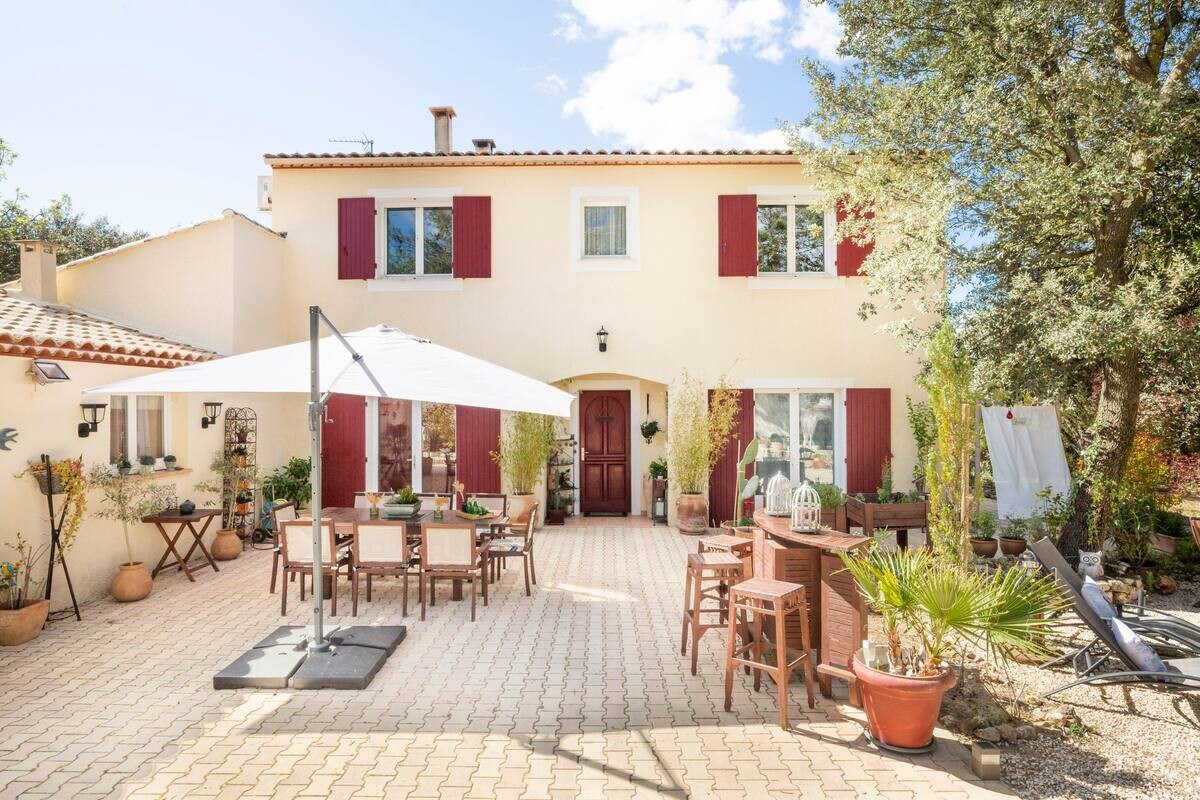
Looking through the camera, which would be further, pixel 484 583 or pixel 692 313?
pixel 692 313

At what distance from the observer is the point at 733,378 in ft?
34.7

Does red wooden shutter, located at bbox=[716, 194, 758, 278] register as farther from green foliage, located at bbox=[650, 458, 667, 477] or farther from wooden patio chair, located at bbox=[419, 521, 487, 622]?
wooden patio chair, located at bbox=[419, 521, 487, 622]

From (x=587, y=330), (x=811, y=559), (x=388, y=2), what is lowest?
(x=811, y=559)

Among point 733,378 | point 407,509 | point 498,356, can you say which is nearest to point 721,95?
point 733,378

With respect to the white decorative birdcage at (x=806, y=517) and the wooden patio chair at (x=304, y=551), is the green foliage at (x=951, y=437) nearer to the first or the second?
Answer: the white decorative birdcage at (x=806, y=517)

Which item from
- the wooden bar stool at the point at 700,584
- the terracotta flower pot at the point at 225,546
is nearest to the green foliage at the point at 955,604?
the wooden bar stool at the point at 700,584

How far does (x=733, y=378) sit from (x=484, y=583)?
18.6 ft

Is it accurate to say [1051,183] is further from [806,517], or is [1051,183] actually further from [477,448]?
[477,448]

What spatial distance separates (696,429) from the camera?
33.5 ft

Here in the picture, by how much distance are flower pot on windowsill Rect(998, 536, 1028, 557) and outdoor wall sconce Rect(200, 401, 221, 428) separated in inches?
417

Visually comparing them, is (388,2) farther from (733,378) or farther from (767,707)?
(767,707)

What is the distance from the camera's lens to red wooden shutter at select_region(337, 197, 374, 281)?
34.8 ft

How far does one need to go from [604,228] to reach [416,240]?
315cm

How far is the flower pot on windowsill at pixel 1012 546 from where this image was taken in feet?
27.7
